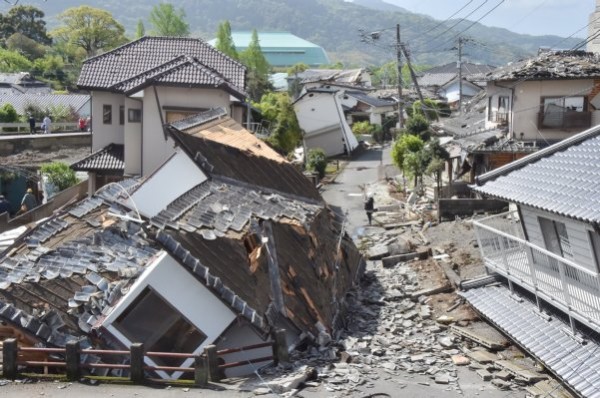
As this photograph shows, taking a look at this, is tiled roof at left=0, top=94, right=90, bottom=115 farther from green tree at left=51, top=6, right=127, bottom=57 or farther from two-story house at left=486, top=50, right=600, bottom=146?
two-story house at left=486, top=50, right=600, bottom=146

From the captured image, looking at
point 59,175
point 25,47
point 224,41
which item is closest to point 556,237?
point 59,175

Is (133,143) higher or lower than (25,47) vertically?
lower

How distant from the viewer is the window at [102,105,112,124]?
98.5ft

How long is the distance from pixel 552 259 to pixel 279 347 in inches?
210

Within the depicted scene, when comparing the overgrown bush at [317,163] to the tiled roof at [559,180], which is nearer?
the tiled roof at [559,180]

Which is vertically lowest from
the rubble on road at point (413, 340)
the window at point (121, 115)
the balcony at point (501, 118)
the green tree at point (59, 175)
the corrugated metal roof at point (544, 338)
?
the rubble on road at point (413, 340)

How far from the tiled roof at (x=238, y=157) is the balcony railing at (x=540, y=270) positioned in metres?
5.91

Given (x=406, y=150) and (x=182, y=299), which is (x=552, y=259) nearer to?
(x=182, y=299)

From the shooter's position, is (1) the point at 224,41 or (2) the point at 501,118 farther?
(1) the point at 224,41

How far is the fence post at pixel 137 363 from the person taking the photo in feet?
37.4

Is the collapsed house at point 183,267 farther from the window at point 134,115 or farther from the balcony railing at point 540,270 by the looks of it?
the window at point 134,115

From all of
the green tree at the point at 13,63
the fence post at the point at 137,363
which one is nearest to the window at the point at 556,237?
the fence post at the point at 137,363

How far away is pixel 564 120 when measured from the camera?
27.7 meters

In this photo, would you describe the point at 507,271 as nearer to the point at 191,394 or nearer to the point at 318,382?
the point at 318,382
